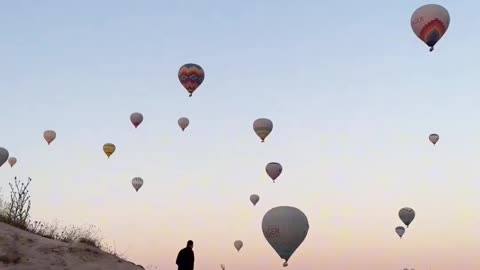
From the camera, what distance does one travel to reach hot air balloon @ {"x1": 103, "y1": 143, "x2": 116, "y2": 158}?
5584 centimetres

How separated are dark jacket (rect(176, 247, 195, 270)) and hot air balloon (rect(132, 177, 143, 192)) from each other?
117 ft

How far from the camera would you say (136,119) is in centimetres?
5741

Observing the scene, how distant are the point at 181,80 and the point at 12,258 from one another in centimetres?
2795

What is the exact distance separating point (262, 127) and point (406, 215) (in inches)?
746

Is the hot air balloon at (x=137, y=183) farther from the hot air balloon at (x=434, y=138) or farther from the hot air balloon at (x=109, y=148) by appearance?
the hot air balloon at (x=434, y=138)

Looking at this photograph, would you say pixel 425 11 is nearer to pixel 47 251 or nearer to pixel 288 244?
pixel 288 244

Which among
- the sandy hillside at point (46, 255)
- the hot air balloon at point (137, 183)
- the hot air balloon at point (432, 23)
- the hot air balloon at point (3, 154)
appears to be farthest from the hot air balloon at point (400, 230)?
the sandy hillside at point (46, 255)

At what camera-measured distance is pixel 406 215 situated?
6325 cm

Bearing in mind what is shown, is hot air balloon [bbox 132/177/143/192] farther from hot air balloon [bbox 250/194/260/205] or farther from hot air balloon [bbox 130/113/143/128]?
hot air balloon [bbox 250/194/260/205]

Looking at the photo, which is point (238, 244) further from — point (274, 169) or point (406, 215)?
point (406, 215)

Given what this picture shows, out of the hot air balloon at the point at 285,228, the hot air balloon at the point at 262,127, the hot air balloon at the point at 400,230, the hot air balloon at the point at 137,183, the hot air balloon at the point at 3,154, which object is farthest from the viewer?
the hot air balloon at the point at 400,230

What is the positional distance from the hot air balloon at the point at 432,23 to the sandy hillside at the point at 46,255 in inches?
1009

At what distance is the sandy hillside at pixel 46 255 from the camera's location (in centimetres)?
2156

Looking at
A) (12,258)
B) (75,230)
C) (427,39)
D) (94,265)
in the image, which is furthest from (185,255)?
(427,39)
